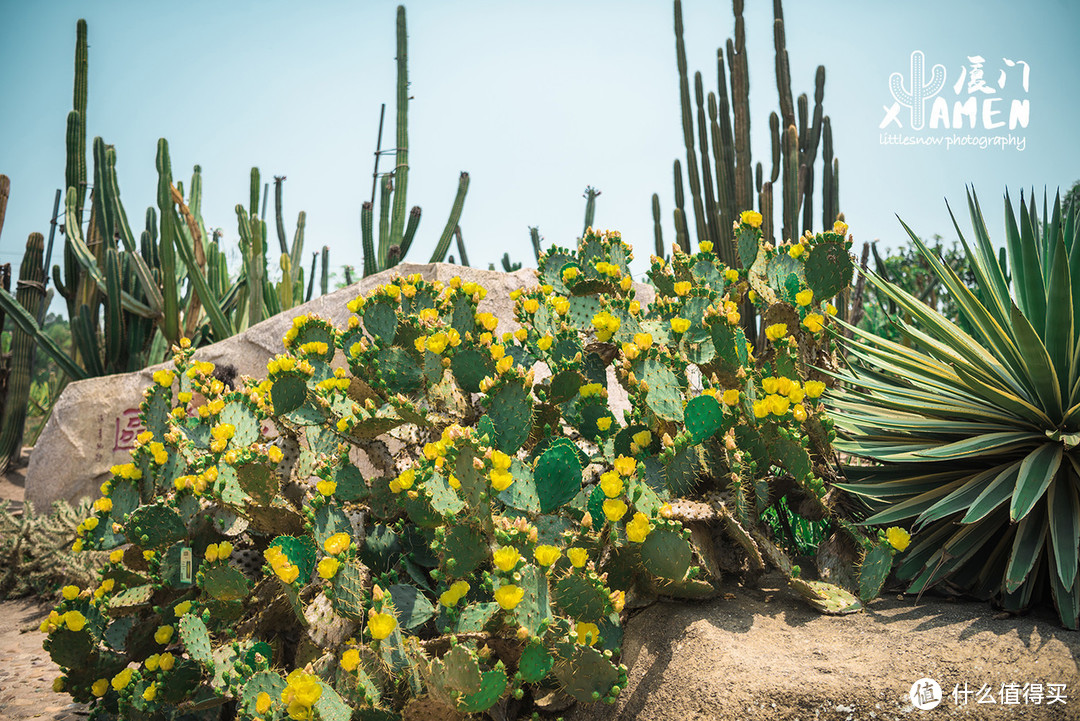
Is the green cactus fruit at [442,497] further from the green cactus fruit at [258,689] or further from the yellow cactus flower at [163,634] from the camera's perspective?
the yellow cactus flower at [163,634]

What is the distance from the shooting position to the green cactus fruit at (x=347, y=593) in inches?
75.2

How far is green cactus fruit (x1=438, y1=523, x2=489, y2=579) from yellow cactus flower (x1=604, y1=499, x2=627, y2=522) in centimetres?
35

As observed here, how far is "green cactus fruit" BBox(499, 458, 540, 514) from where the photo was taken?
77.9 inches

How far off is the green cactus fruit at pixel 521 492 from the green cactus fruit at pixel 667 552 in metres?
0.32

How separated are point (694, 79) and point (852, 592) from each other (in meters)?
5.87

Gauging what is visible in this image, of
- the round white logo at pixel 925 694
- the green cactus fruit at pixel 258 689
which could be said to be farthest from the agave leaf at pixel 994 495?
the green cactus fruit at pixel 258 689

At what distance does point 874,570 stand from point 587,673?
0.92 m

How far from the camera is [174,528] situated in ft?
8.08

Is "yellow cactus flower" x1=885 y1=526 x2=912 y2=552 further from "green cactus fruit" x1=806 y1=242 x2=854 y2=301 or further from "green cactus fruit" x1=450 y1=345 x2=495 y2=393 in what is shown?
"green cactus fruit" x1=450 y1=345 x2=495 y2=393

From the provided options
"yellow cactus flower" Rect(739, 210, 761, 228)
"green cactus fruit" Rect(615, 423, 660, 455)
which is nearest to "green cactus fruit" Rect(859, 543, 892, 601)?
"green cactus fruit" Rect(615, 423, 660, 455)

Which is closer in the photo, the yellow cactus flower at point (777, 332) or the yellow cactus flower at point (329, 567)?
the yellow cactus flower at point (329, 567)

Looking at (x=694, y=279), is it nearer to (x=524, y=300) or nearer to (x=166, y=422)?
(x=524, y=300)

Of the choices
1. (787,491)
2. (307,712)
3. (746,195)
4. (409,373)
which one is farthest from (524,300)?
(746,195)

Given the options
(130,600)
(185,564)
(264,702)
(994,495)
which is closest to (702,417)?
(994,495)
